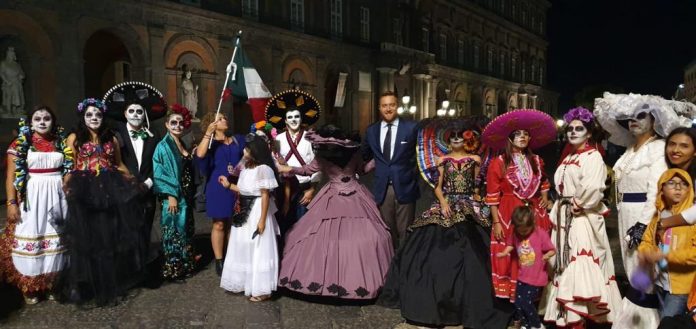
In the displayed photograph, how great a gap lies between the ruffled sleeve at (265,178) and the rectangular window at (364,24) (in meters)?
23.7

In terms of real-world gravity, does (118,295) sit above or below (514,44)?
below

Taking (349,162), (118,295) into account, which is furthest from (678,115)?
(118,295)

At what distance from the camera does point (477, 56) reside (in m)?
39.8

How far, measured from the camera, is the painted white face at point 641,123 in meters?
3.87

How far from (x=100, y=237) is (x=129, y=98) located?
165cm

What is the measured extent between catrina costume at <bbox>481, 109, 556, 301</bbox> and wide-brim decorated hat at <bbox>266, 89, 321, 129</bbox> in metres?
2.50

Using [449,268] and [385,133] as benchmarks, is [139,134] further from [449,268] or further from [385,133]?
[449,268]

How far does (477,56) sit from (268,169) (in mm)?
37768

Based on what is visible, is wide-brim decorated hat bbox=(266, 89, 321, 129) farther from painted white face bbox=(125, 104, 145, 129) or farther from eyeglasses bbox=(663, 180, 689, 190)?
eyeglasses bbox=(663, 180, 689, 190)

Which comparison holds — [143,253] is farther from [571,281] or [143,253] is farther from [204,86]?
[204,86]

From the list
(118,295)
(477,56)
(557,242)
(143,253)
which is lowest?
(118,295)

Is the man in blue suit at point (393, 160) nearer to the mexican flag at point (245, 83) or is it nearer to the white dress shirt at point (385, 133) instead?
the white dress shirt at point (385, 133)

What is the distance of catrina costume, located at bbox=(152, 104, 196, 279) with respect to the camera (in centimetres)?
549

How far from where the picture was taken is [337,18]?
25.9 meters
